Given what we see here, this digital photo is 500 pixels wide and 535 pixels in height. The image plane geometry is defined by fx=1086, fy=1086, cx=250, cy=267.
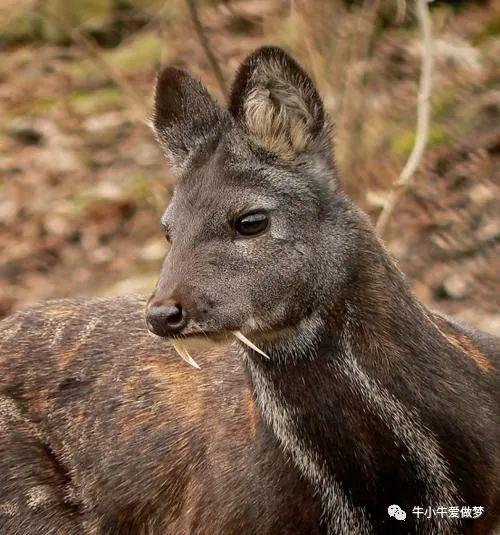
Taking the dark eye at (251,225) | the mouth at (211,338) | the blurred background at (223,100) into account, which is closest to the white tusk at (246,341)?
the mouth at (211,338)

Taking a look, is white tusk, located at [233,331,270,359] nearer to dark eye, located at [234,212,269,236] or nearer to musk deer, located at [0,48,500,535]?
musk deer, located at [0,48,500,535]

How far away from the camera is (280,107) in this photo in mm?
4875

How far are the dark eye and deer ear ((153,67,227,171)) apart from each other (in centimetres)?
57

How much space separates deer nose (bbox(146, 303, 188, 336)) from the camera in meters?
4.40

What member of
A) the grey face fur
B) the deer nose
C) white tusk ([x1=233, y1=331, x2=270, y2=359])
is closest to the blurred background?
the grey face fur

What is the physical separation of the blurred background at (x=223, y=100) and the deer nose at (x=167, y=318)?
3230mm

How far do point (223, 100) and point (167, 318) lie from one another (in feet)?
16.3

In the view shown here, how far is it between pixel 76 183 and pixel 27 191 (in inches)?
22.7

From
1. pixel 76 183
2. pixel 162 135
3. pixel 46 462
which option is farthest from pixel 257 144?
pixel 76 183

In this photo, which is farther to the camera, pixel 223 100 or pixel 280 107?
pixel 223 100

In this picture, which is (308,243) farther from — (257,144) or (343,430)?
(343,430)

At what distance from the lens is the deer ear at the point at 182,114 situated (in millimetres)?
5156

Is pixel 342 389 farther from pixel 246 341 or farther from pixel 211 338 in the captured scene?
pixel 211 338

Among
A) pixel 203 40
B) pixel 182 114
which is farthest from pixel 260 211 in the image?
pixel 203 40
